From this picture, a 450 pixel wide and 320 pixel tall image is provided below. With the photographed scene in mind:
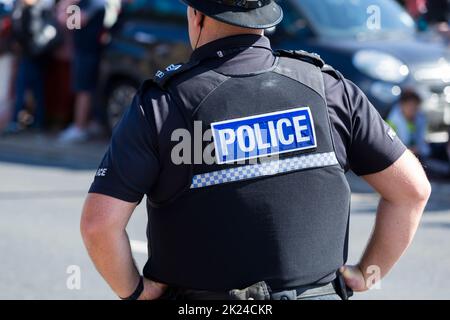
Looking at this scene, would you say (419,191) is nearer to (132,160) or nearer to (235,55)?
(235,55)

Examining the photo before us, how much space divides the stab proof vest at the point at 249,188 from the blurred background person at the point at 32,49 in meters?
9.92

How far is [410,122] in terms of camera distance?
9.36 meters

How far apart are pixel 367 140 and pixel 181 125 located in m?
0.49

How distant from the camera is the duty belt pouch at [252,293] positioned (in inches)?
98.0

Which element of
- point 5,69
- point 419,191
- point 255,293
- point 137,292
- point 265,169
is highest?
point 265,169

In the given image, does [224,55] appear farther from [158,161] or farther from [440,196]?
[440,196]

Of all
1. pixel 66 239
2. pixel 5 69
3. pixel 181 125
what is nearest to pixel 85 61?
pixel 5 69

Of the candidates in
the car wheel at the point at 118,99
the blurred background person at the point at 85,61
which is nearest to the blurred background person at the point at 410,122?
the car wheel at the point at 118,99

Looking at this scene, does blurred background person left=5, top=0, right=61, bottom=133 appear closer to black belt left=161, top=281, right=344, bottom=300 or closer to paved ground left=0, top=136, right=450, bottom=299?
paved ground left=0, top=136, right=450, bottom=299

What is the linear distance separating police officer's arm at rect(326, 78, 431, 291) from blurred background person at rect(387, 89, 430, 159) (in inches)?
255

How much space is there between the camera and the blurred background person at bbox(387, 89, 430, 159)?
364 inches

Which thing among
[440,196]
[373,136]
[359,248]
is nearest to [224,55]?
[373,136]

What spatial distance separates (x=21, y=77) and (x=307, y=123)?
10604 millimetres

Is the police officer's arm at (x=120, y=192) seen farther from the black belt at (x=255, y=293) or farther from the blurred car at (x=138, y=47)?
the blurred car at (x=138, y=47)
